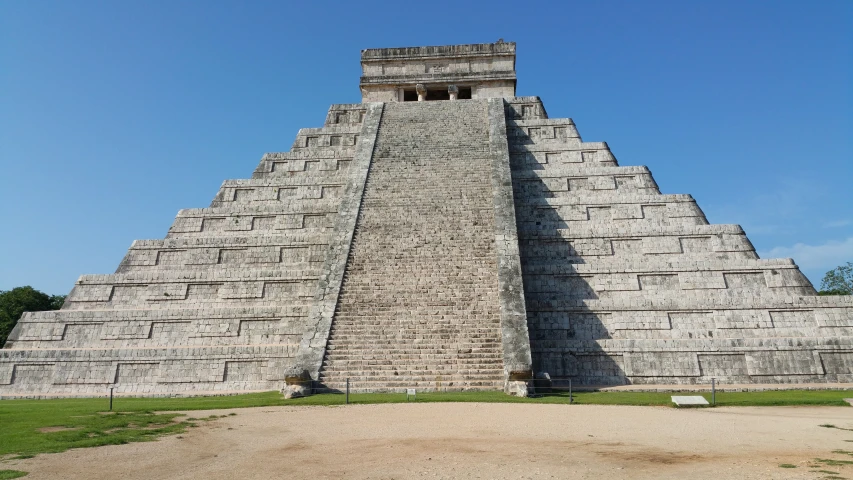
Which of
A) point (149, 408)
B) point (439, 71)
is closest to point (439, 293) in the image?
point (149, 408)

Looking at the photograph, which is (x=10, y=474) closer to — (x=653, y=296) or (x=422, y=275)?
(x=422, y=275)

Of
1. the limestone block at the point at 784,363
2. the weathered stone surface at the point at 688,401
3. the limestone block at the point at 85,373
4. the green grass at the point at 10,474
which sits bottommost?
the green grass at the point at 10,474

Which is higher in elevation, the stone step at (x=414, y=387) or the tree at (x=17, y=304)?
the tree at (x=17, y=304)

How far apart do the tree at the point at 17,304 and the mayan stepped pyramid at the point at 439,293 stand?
19279 millimetres

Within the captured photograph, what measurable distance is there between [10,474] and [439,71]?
23.5 metres

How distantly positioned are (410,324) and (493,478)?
8.00 metres

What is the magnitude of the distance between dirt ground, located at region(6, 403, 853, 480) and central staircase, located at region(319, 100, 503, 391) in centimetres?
283

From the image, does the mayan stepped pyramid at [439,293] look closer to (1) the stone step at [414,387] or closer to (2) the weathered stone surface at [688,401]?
(1) the stone step at [414,387]

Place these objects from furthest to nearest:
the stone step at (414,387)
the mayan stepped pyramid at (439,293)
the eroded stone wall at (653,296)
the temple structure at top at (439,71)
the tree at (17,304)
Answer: the tree at (17,304) < the temple structure at top at (439,71) < the eroded stone wall at (653,296) < the mayan stepped pyramid at (439,293) < the stone step at (414,387)

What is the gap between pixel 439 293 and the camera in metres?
13.7

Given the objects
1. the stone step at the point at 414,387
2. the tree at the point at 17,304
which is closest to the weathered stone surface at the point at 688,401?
the stone step at the point at 414,387

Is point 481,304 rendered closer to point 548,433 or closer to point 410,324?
point 410,324

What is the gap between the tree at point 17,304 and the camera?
3056 centimetres

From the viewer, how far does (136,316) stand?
49.7 ft
